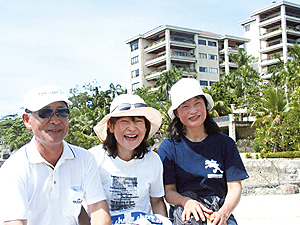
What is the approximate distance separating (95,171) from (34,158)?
1.69 feet

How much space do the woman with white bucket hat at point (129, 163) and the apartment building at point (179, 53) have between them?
44.0m

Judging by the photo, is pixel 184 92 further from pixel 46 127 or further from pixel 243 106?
pixel 243 106

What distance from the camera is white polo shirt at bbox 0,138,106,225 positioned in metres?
2.15

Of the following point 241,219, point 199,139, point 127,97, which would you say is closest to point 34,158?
point 127,97

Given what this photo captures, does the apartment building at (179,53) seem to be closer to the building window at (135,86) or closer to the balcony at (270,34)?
the building window at (135,86)

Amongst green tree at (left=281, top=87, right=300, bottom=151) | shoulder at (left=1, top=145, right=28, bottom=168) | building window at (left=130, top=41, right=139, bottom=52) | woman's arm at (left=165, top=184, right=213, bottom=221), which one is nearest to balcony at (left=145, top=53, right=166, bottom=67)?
building window at (left=130, top=41, right=139, bottom=52)

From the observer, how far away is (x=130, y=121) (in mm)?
2820

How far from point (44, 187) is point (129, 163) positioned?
2.73ft

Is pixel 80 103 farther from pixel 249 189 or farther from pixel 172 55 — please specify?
pixel 249 189

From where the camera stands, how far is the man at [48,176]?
86.1 inches

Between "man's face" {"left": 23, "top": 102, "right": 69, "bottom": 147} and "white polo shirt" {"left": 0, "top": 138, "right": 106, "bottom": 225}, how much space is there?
0.35ft

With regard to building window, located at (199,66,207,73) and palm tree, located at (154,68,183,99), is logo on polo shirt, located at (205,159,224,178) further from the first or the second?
building window, located at (199,66,207,73)

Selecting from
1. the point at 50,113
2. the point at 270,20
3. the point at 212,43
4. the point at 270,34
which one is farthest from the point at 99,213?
the point at 270,20

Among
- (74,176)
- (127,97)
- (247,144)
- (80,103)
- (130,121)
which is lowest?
(247,144)
